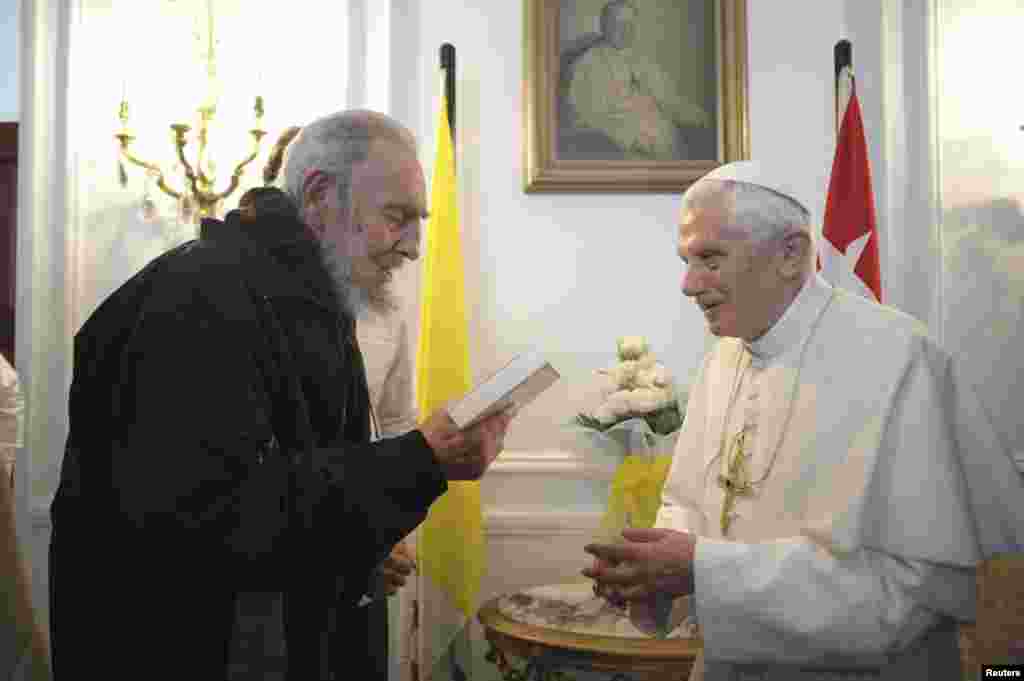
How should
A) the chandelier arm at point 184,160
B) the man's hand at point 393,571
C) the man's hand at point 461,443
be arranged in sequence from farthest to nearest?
the chandelier arm at point 184,160 < the man's hand at point 393,571 < the man's hand at point 461,443

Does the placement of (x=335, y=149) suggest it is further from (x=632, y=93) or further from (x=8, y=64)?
(x=8, y=64)

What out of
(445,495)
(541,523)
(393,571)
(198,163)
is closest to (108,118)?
(198,163)

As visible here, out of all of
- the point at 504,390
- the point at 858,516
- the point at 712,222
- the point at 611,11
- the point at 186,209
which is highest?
the point at 611,11

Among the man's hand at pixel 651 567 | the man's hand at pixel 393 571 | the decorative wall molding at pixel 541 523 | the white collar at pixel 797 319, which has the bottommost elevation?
the decorative wall molding at pixel 541 523

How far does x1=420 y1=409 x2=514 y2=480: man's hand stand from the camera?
188 cm

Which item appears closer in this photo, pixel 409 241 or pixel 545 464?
pixel 409 241

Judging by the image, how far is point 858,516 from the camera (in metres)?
1.95

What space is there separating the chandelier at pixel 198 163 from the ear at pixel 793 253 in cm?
273

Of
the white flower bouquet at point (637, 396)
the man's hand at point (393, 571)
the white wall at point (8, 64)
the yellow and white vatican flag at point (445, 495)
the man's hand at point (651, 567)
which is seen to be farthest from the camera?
the white wall at point (8, 64)

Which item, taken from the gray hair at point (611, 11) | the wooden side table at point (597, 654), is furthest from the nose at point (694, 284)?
the gray hair at point (611, 11)

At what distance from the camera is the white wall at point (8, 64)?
5.78 metres

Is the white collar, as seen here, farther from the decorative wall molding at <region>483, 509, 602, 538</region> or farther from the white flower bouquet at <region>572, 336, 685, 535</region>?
the decorative wall molding at <region>483, 509, 602, 538</region>

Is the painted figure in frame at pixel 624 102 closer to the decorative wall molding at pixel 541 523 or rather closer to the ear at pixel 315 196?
the decorative wall molding at pixel 541 523

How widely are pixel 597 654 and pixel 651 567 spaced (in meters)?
1.13
